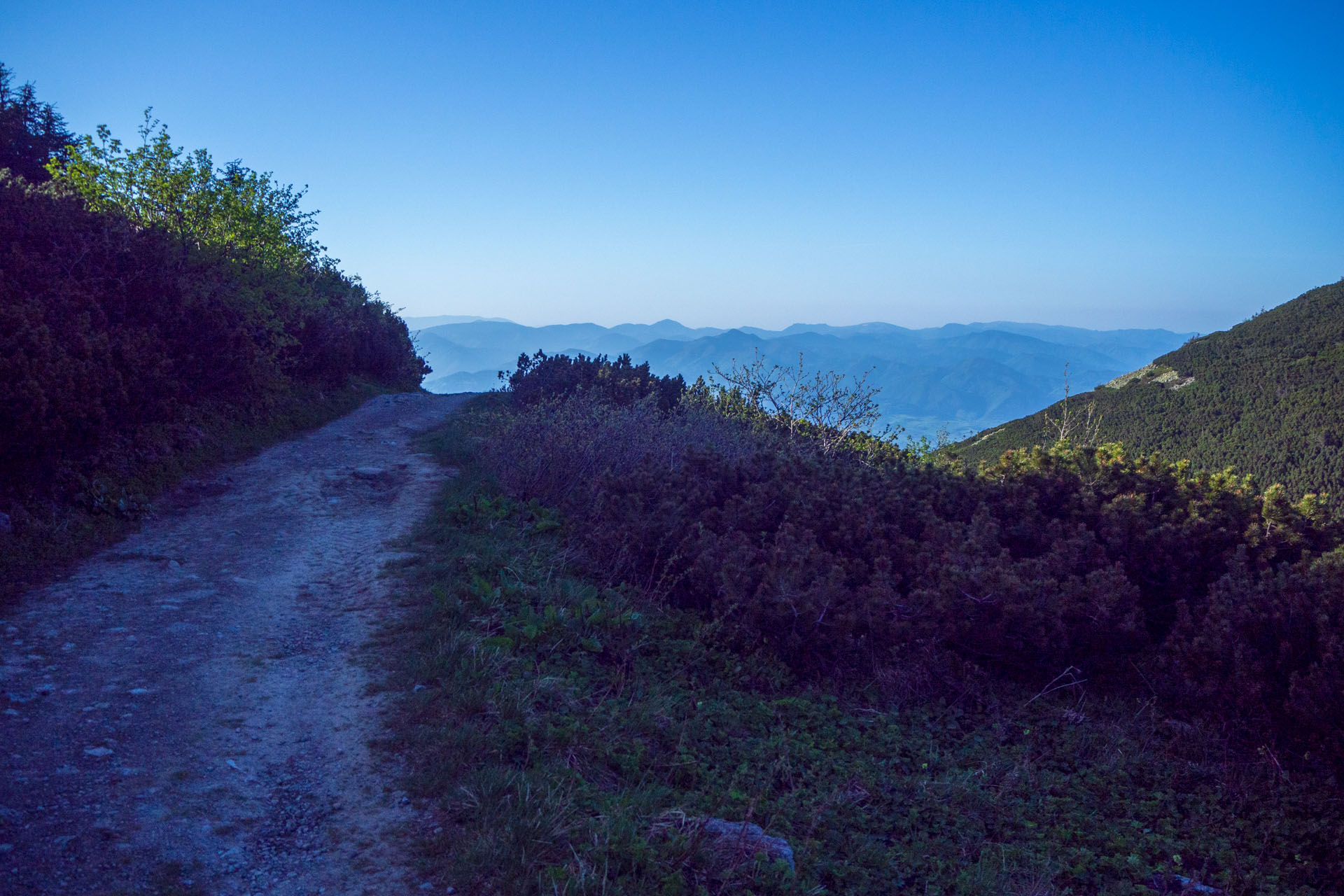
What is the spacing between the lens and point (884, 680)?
5512 mm

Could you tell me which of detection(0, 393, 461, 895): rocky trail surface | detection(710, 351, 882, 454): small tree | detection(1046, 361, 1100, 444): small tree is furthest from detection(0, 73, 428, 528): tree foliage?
detection(1046, 361, 1100, 444): small tree

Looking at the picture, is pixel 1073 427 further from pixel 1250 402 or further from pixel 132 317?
pixel 1250 402

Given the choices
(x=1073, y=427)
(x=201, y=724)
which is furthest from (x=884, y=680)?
(x=1073, y=427)

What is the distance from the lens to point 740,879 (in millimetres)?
3082

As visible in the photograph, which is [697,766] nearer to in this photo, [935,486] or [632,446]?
[935,486]

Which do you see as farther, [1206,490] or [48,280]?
[48,280]

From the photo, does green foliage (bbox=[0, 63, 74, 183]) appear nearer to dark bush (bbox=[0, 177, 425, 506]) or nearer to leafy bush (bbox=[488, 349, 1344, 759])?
dark bush (bbox=[0, 177, 425, 506])

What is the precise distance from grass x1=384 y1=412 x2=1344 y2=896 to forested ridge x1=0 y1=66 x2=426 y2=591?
3943 mm

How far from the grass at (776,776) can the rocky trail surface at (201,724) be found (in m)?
0.32

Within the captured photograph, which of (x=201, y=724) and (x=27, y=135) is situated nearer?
(x=201, y=724)

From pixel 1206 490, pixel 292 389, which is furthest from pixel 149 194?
pixel 1206 490

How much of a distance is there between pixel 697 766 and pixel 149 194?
14.1m

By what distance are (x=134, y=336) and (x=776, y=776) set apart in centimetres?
813

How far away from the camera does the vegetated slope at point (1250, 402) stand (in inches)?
1021
